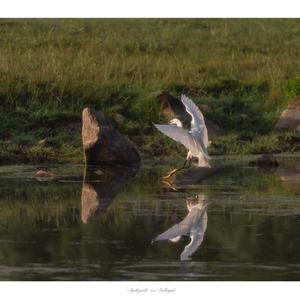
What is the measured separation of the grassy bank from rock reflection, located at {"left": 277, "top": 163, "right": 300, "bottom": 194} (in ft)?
5.00

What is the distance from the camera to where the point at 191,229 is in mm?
9859

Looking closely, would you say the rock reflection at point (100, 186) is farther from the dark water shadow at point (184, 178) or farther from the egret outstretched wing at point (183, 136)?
the egret outstretched wing at point (183, 136)

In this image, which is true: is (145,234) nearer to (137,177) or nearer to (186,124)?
(137,177)

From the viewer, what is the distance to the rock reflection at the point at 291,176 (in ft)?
40.9

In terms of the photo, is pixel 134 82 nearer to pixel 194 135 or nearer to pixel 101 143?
pixel 101 143

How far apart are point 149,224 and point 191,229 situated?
457 mm

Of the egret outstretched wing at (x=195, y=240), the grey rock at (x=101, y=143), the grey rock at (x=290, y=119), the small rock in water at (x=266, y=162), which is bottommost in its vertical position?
the egret outstretched wing at (x=195, y=240)

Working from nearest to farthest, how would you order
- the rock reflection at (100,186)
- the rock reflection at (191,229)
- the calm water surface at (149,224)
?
1. the calm water surface at (149,224)
2. the rock reflection at (191,229)
3. the rock reflection at (100,186)

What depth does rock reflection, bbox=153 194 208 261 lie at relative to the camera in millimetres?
8984

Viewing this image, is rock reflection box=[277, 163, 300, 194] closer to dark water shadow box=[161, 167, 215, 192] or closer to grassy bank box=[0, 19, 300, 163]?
dark water shadow box=[161, 167, 215, 192]

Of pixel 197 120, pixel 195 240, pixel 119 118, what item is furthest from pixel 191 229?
pixel 119 118

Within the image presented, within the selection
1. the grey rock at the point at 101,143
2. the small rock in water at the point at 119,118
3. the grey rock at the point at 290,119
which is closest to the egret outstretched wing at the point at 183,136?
the grey rock at the point at 101,143

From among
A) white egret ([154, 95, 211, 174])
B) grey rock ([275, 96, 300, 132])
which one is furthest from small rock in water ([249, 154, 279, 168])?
grey rock ([275, 96, 300, 132])

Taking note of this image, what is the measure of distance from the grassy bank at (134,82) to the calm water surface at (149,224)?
1465 millimetres
